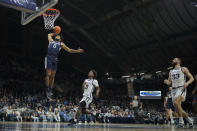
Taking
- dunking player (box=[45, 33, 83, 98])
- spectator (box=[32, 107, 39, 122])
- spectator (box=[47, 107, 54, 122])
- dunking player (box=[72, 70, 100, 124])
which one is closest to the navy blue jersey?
dunking player (box=[45, 33, 83, 98])

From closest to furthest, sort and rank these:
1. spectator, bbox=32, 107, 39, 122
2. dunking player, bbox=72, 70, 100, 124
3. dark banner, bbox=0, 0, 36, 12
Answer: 1. dunking player, bbox=72, 70, 100, 124
2. dark banner, bbox=0, 0, 36, 12
3. spectator, bbox=32, 107, 39, 122

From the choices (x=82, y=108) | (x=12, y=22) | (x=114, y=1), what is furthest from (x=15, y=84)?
(x=82, y=108)

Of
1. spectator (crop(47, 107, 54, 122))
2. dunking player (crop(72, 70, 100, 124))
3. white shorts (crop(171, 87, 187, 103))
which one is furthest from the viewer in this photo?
spectator (crop(47, 107, 54, 122))

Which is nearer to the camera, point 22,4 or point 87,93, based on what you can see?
point 87,93

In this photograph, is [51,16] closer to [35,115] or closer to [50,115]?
[35,115]

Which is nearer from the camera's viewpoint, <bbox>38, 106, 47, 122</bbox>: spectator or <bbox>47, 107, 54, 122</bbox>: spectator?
<bbox>38, 106, 47, 122</bbox>: spectator

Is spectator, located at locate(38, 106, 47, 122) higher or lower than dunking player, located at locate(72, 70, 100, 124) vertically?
lower

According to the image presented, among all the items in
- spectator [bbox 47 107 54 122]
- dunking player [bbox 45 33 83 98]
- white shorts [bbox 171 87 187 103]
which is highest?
dunking player [bbox 45 33 83 98]

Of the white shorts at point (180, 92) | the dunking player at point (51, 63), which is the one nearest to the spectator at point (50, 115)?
the white shorts at point (180, 92)

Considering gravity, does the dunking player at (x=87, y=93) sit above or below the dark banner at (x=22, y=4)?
below

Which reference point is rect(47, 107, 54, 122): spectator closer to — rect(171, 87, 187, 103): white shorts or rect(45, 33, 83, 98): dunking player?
rect(171, 87, 187, 103): white shorts

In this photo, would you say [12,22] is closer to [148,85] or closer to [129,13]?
[129,13]

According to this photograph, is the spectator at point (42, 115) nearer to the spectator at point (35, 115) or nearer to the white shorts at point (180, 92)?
the spectator at point (35, 115)

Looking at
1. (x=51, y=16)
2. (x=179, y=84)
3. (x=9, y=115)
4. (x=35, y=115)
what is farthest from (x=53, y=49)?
(x=35, y=115)
